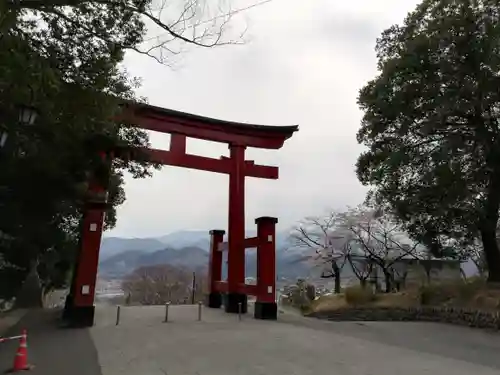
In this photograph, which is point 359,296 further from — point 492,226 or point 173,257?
point 173,257

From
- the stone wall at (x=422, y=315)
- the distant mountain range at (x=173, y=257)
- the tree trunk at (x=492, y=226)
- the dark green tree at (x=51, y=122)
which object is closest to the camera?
the dark green tree at (x=51, y=122)

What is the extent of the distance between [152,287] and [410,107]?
847 inches

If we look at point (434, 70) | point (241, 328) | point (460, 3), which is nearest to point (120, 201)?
point (241, 328)

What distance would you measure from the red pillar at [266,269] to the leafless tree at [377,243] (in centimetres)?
720

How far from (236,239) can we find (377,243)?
362 inches

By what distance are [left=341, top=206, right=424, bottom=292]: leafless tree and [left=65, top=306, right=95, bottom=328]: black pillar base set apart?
11.9 metres

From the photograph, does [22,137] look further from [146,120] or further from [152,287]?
[152,287]

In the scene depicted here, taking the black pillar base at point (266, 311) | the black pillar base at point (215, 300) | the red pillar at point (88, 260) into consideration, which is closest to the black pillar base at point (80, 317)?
the red pillar at point (88, 260)

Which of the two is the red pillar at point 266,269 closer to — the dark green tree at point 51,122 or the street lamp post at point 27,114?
the dark green tree at point 51,122

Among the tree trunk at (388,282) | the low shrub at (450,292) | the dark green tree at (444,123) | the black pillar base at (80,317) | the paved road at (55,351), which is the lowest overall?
the paved road at (55,351)

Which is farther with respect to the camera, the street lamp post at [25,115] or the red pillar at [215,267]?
the red pillar at [215,267]

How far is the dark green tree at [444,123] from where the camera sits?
11.6m

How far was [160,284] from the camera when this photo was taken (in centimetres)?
2909

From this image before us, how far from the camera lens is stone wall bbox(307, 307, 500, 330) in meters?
10.4
